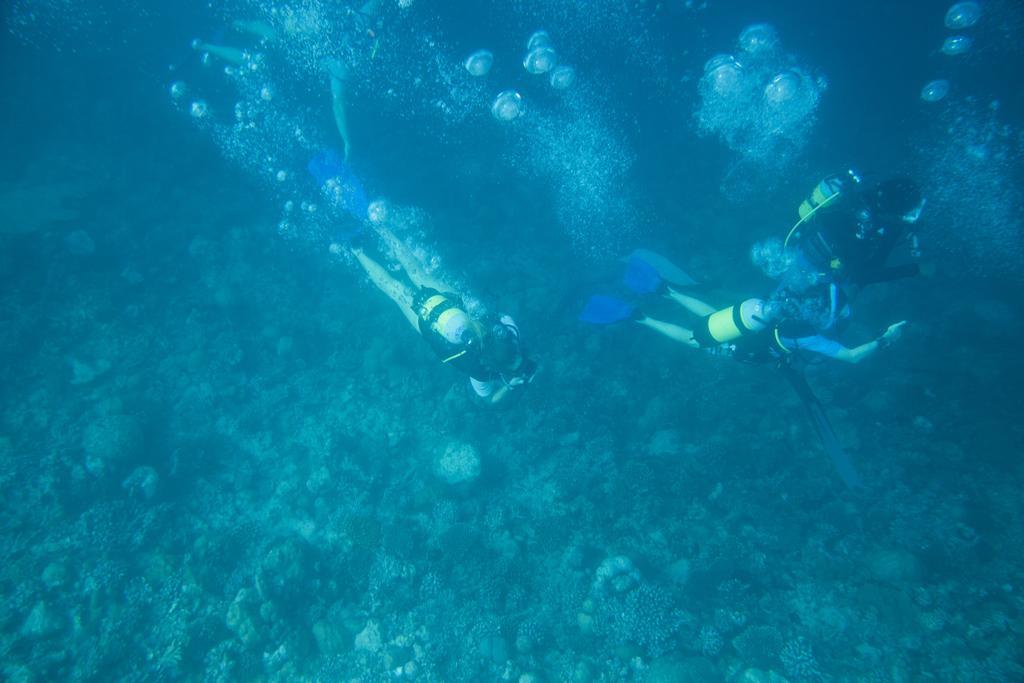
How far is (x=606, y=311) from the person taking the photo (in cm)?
810

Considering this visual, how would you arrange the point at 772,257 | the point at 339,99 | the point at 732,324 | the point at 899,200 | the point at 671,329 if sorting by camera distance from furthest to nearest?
the point at 339,99 → the point at 772,257 → the point at 671,329 → the point at 732,324 → the point at 899,200

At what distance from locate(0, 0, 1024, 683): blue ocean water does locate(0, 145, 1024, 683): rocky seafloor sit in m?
0.05

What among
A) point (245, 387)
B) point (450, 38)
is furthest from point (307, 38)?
point (245, 387)

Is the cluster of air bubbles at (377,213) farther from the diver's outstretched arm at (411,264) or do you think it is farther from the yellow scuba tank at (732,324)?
the yellow scuba tank at (732,324)

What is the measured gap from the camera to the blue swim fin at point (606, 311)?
26.2 feet

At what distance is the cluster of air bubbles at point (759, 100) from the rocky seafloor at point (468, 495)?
17.2 feet

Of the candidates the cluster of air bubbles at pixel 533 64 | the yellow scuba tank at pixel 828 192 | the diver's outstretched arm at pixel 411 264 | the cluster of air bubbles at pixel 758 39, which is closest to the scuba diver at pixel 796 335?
the yellow scuba tank at pixel 828 192

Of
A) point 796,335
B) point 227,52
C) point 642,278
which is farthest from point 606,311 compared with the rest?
point 227,52

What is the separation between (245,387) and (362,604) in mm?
4796

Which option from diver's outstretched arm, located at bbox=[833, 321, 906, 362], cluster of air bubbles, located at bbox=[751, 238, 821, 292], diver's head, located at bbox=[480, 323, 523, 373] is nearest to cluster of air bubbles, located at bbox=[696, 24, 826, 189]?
cluster of air bubbles, located at bbox=[751, 238, 821, 292]

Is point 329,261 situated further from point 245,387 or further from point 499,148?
point 499,148

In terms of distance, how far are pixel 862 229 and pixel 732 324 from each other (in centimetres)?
197

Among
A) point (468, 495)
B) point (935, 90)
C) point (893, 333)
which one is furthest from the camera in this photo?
point (935, 90)

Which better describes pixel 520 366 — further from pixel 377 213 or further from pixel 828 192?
pixel 377 213
